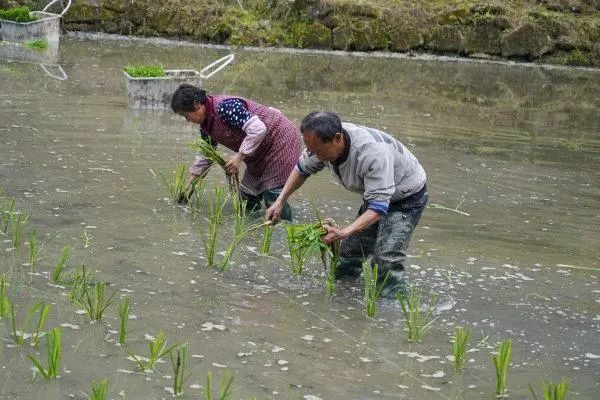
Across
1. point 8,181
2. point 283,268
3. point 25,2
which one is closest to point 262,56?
point 25,2

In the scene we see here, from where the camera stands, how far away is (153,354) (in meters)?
4.16

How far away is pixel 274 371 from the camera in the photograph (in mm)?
4434

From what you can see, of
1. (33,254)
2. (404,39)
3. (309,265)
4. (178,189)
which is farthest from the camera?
(404,39)

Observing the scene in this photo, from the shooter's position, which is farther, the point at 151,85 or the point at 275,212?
the point at 151,85

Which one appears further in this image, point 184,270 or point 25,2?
point 25,2

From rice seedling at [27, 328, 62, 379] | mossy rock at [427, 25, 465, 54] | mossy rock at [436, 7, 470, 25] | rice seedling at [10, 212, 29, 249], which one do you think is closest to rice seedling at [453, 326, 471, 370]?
rice seedling at [27, 328, 62, 379]

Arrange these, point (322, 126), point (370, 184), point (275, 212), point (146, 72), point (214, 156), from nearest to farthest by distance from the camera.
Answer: point (322, 126), point (370, 184), point (275, 212), point (214, 156), point (146, 72)

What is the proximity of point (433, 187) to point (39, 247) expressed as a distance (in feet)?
12.6

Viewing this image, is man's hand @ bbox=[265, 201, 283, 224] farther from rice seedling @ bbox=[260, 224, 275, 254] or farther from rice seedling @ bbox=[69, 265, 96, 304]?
rice seedling @ bbox=[69, 265, 96, 304]

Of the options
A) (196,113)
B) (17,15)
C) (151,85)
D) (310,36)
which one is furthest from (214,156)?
(310,36)

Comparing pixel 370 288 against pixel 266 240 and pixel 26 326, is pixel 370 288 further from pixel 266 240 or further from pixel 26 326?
pixel 26 326

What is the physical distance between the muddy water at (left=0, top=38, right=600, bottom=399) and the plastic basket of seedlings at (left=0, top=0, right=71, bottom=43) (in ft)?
9.26

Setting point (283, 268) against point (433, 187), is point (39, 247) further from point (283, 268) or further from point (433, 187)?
point (433, 187)

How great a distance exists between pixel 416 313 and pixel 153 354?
1.36m
